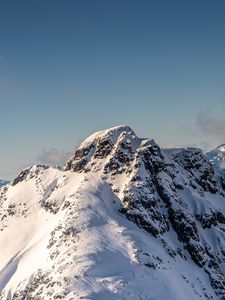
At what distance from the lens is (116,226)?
117m

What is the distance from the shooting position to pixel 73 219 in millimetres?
118438

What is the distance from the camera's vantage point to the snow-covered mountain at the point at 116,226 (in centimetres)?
9681

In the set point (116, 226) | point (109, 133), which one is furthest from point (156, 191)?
point (116, 226)

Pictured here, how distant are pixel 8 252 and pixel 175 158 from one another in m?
71.7

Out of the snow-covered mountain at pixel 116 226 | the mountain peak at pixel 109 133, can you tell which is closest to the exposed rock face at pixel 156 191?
the mountain peak at pixel 109 133

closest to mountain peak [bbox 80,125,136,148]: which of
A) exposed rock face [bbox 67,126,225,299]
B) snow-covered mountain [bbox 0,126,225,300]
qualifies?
exposed rock face [bbox 67,126,225,299]

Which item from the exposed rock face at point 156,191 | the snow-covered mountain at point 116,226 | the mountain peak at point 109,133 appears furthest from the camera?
the mountain peak at point 109,133

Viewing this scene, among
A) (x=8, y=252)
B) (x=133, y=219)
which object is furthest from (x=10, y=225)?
(x=133, y=219)

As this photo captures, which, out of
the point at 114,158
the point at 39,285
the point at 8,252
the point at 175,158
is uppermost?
the point at 175,158

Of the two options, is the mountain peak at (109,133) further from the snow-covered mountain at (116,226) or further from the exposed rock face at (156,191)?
the snow-covered mountain at (116,226)

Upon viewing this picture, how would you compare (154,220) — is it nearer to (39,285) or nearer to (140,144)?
(140,144)

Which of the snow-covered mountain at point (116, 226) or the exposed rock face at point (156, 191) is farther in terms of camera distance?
the exposed rock face at point (156, 191)

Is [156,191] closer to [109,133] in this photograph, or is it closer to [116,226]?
[109,133]

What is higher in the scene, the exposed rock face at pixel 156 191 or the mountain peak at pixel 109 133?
the mountain peak at pixel 109 133
